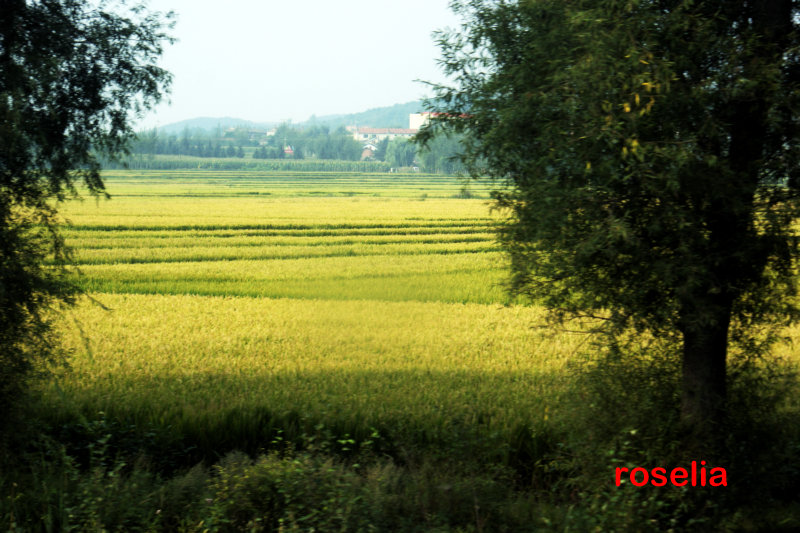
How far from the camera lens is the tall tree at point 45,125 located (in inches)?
202

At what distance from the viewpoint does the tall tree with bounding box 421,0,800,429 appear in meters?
4.12

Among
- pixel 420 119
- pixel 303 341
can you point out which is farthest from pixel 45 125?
pixel 303 341

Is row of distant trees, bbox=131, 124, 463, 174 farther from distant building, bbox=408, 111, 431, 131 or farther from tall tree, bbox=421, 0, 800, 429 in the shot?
tall tree, bbox=421, 0, 800, 429

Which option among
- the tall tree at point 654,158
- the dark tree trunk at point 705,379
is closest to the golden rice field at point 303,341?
the tall tree at point 654,158

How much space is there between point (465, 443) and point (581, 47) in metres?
3.44

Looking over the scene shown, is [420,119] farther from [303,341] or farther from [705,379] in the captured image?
[303,341]

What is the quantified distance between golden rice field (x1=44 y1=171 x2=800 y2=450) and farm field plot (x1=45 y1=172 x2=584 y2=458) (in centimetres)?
3

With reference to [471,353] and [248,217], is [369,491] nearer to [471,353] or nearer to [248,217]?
[471,353]

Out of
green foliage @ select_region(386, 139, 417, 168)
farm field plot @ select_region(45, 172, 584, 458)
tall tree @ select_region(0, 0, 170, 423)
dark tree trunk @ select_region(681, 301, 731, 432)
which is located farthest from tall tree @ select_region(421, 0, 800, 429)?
green foliage @ select_region(386, 139, 417, 168)

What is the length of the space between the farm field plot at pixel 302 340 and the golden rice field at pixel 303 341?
0.03 meters

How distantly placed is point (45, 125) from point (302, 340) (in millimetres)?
5099

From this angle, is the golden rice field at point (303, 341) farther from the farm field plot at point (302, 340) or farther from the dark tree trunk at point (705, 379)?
the dark tree trunk at point (705, 379)

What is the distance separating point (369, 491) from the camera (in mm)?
4469

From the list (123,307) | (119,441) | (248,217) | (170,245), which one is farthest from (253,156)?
(119,441)
